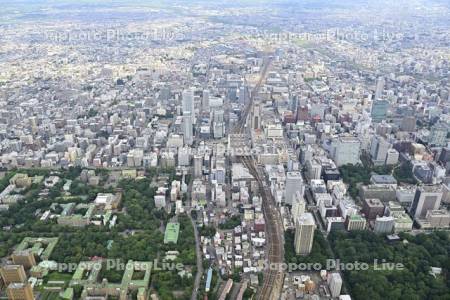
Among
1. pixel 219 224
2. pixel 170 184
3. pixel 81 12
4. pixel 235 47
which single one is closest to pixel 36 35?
pixel 81 12

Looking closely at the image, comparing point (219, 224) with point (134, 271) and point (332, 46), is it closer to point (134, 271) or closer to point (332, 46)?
point (134, 271)

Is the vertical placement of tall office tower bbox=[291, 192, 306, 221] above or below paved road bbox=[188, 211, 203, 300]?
above

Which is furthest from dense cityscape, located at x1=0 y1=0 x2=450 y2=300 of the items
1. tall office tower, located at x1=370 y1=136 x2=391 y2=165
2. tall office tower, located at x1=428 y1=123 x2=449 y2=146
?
tall office tower, located at x1=428 y1=123 x2=449 y2=146

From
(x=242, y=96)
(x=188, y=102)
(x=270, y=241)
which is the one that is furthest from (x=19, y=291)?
(x=242, y=96)

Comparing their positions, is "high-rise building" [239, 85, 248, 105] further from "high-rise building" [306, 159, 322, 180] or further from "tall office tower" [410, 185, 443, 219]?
"tall office tower" [410, 185, 443, 219]

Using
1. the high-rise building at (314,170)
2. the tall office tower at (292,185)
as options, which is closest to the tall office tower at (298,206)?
the tall office tower at (292,185)

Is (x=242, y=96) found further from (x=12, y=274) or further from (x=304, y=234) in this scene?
(x=12, y=274)
